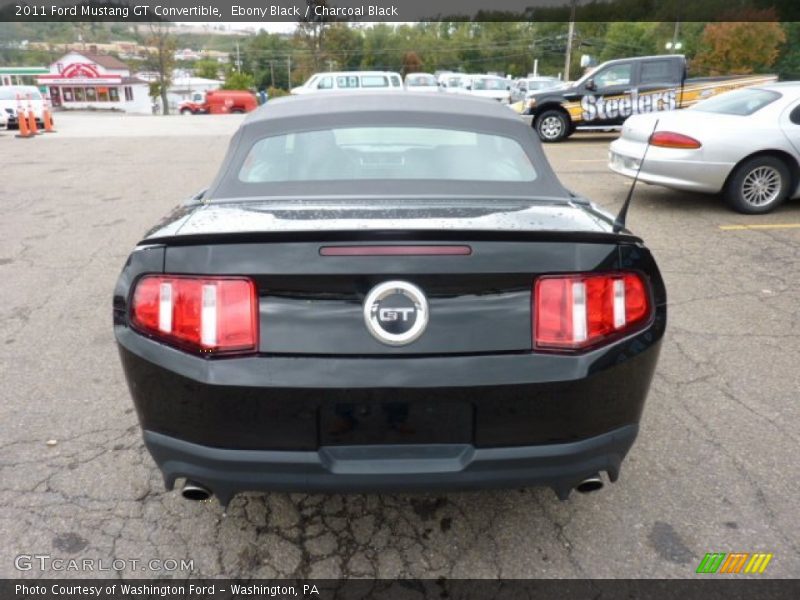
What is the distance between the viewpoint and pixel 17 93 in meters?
23.3

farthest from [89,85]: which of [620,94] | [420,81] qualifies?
[620,94]

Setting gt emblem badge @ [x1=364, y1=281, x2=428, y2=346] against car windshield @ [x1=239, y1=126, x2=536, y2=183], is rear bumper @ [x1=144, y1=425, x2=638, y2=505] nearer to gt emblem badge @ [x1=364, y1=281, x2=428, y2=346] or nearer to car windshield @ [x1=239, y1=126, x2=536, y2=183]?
gt emblem badge @ [x1=364, y1=281, x2=428, y2=346]

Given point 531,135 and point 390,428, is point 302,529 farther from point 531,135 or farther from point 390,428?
point 531,135

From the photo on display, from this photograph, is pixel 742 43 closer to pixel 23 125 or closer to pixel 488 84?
pixel 488 84

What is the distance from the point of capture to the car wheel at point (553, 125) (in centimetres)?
Result: 1505

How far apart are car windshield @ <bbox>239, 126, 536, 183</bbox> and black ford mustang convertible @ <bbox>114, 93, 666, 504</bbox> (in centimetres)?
92

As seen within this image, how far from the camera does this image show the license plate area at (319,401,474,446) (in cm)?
184

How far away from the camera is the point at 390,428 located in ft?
6.14

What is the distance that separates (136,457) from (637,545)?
2.22 metres

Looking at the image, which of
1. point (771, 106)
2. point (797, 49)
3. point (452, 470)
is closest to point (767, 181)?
point (771, 106)

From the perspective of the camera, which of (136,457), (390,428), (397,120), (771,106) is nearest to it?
(390,428)

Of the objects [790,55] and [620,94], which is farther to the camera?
[790,55]

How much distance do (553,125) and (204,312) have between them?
48.5 ft

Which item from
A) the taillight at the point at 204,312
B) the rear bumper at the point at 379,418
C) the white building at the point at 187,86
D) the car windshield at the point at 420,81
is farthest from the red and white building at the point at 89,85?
the rear bumper at the point at 379,418
